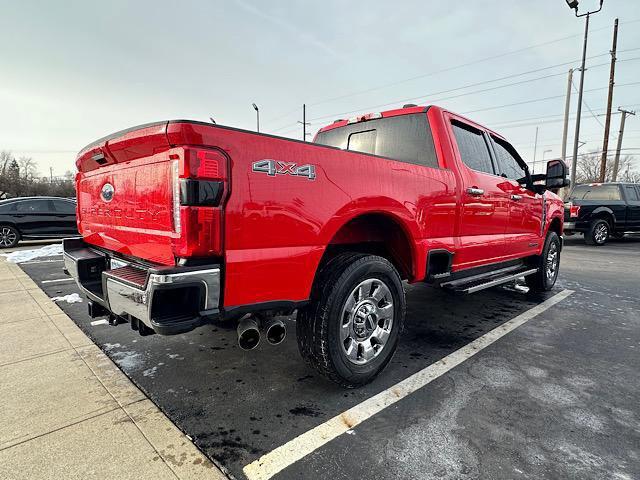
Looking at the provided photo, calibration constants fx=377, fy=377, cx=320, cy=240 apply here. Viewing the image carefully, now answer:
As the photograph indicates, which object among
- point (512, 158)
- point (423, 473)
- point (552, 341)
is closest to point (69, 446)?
point (423, 473)

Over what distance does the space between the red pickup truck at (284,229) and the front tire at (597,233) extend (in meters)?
10.7

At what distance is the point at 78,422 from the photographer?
2.17 m

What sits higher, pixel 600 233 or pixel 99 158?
pixel 99 158

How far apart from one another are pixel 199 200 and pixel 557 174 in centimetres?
445

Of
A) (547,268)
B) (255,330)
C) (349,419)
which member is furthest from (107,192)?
(547,268)

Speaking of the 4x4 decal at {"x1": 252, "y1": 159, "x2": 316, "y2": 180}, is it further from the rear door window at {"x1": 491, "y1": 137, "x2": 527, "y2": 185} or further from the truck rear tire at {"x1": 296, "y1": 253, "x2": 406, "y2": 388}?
the rear door window at {"x1": 491, "y1": 137, "x2": 527, "y2": 185}

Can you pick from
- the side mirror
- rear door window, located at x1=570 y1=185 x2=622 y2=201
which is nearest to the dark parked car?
the side mirror

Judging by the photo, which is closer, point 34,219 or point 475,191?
point 475,191

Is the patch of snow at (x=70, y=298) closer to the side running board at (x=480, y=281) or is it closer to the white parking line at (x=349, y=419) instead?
the white parking line at (x=349, y=419)

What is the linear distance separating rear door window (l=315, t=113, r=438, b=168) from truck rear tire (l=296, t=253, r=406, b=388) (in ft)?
3.86

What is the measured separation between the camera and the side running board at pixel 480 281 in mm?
3412

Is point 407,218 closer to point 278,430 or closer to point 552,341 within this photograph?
point 278,430

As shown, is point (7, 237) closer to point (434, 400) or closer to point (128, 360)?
point (128, 360)

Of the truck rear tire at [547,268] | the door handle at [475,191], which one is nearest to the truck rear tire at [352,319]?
the door handle at [475,191]
